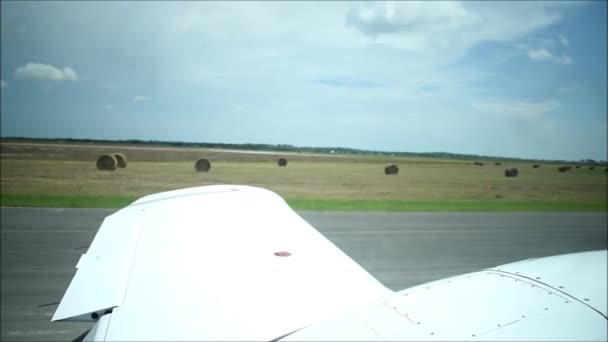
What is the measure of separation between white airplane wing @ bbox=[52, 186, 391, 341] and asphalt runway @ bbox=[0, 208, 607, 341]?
182 cm

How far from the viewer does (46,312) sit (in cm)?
454

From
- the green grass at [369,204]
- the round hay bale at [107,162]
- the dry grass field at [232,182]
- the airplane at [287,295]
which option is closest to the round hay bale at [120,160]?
the dry grass field at [232,182]

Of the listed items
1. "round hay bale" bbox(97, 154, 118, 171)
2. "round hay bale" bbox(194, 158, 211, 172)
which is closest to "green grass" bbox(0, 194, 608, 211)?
"round hay bale" bbox(194, 158, 211, 172)

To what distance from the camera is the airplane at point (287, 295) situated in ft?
5.45

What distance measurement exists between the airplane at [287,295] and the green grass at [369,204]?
7.07 m

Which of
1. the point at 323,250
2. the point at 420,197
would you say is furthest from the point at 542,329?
the point at 420,197

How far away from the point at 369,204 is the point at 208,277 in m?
12.1

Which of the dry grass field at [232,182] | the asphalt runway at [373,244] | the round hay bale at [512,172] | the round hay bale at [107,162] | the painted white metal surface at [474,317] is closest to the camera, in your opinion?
the painted white metal surface at [474,317]

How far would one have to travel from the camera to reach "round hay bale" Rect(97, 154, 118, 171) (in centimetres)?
1658

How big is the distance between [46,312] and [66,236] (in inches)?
125

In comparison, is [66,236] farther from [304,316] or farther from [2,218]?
[304,316]

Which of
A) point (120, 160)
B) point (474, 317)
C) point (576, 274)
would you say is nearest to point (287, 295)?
point (474, 317)

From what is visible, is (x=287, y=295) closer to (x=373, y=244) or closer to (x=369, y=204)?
(x=373, y=244)

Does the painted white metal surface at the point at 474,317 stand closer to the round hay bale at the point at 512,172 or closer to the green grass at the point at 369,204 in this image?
the green grass at the point at 369,204
